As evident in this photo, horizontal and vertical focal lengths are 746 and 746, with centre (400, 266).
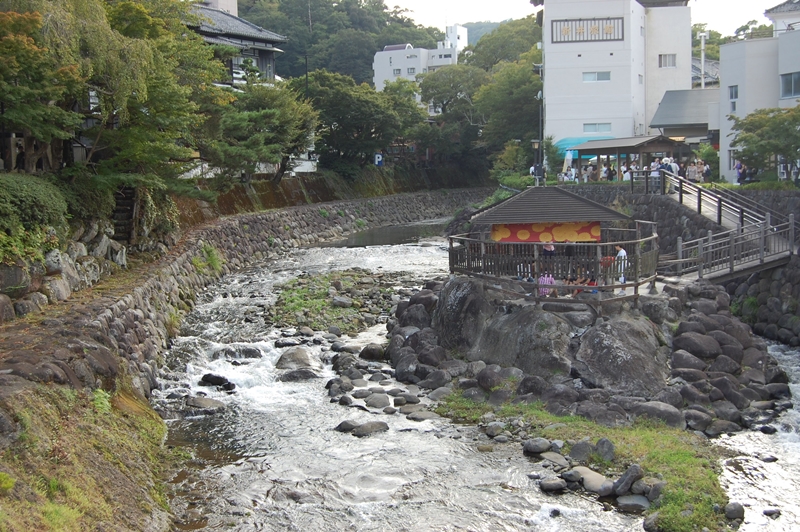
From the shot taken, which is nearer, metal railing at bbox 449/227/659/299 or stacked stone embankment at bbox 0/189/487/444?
stacked stone embankment at bbox 0/189/487/444

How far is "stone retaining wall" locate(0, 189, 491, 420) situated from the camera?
12.7m

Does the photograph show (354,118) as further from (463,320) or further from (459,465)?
(459,465)

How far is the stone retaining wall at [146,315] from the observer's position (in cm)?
1272

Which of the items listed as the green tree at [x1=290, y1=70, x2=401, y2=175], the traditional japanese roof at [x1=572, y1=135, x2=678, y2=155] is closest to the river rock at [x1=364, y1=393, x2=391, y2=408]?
the traditional japanese roof at [x1=572, y1=135, x2=678, y2=155]

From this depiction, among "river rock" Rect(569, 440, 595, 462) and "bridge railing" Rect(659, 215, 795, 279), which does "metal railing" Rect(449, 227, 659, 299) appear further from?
"river rock" Rect(569, 440, 595, 462)

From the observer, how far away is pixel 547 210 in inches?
712

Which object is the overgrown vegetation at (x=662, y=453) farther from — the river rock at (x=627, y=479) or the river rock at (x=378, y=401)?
the river rock at (x=378, y=401)

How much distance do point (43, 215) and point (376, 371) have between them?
29.1ft

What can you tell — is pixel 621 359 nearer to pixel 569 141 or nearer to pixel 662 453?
pixel 662 453

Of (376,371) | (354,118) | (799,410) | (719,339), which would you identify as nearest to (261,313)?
(376,371)

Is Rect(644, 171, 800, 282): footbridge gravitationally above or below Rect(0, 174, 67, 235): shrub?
below

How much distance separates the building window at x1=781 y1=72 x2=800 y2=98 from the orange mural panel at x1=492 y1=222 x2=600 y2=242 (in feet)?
65.1

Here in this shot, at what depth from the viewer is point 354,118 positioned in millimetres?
55875

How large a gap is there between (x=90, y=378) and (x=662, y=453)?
32.2 feet
